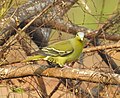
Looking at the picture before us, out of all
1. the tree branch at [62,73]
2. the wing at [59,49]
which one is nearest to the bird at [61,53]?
the wing at [59,49]

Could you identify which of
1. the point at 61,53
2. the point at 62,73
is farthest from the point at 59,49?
the point at 62,73

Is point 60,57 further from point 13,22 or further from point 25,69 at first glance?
point 13,22

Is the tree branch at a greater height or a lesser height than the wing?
lesser

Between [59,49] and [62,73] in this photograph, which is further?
[59,49]

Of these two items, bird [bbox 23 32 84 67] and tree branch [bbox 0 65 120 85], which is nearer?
tree branch [bbox 0 65 120 85]

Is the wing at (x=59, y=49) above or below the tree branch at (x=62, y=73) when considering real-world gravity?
above

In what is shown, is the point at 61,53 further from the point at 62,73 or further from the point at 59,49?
the point at 62,73

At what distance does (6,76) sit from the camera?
296 centimetres

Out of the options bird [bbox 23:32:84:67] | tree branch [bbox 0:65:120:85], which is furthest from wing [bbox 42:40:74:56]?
tree branch [bbox 0:65:120:85]

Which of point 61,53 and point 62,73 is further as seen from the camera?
point 61,53

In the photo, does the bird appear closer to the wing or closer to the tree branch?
the wing

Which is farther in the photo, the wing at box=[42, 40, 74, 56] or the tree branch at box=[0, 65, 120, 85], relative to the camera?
the wing at box=[42, 40, 74, 56]

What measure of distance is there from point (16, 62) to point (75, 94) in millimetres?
515

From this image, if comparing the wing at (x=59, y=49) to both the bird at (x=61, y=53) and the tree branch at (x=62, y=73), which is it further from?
the tree branch at (x=62, y=73)
